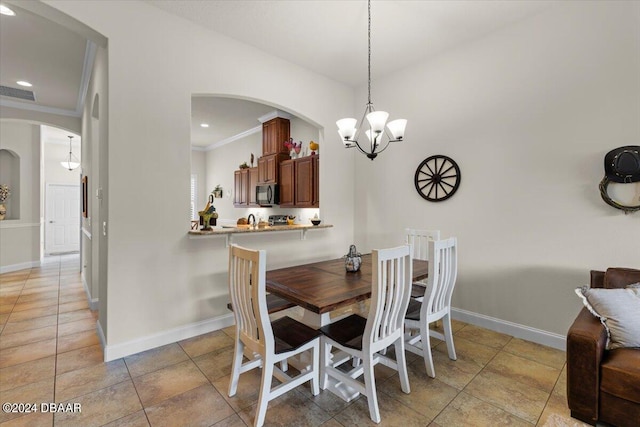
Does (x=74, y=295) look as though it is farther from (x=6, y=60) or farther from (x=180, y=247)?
(x=6, y=60)

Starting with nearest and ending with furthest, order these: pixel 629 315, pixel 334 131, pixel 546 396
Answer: pixel 629 315 → pixel 546 396 → pixel 334 131

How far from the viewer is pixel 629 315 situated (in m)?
1.76

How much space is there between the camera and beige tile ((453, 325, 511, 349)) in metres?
2.83

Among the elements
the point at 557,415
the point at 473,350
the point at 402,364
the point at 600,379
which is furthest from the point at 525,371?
the point at 402,364

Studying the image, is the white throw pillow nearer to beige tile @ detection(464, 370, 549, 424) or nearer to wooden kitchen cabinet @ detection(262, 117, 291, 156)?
beige tile @ detection(464, 370, 549, 424)

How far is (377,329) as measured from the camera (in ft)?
5.99

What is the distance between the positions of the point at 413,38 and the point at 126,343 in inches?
165

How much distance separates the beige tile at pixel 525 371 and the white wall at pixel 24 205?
841 centimetres

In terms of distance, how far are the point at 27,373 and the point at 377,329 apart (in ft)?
9.10

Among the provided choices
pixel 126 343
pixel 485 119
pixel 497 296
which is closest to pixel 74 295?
pixel 126 343

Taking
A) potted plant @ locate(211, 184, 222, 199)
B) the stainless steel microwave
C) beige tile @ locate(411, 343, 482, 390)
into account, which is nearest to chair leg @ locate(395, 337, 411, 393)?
beige tile @ locate(411, 343, 482, 390)

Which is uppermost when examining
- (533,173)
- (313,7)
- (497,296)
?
(313,7)

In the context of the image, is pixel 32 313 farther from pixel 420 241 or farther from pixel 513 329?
pixel 513 329

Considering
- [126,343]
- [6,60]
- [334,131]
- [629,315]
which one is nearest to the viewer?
[629,315]
